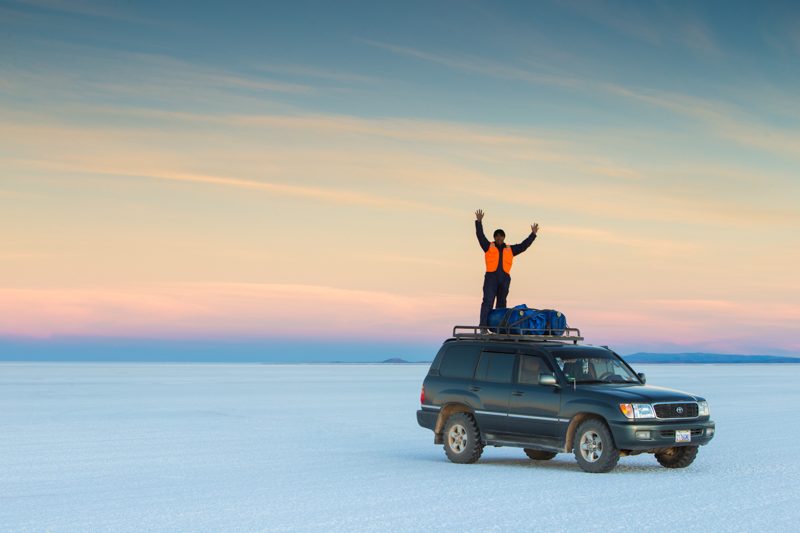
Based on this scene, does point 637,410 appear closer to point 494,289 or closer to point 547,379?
point 547,379

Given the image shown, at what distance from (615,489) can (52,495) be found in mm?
6788

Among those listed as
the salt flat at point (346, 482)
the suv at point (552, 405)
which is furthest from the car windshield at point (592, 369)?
the salt flat at point (346, 482)

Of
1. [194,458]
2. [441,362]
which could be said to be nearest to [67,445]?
[194,458]

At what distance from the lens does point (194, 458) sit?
18.5 metres

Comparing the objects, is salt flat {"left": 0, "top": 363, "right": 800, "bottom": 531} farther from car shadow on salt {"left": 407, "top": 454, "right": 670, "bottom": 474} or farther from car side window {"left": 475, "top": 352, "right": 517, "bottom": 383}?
car side window {"left": 475, "top": 352, "right": 517, "bottom": 383}

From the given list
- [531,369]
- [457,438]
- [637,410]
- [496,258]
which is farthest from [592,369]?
[496,258]

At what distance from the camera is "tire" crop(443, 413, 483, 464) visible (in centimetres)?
1827

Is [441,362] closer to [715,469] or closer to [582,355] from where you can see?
[582,355]

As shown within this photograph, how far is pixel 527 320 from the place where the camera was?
60.8 feet

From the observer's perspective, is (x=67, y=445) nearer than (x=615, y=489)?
No

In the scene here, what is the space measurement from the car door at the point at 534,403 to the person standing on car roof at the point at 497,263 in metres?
1.84

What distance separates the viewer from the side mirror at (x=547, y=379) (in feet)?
57.2

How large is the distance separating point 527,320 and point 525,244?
1.68 m

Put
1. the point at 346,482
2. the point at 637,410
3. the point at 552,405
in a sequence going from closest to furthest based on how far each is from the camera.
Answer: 1. the point at 346,482
2. the point at 637,410
3. the point at 552,405
